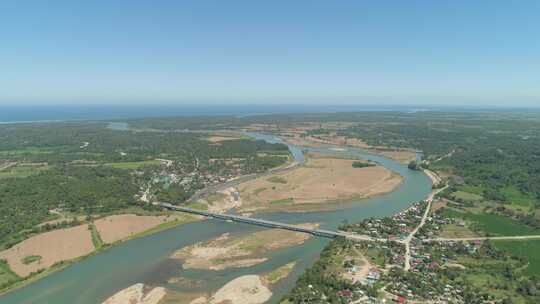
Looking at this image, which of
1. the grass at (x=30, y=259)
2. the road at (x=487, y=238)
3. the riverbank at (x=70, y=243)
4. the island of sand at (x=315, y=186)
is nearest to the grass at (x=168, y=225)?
the riverbank at (x=70, y=243)

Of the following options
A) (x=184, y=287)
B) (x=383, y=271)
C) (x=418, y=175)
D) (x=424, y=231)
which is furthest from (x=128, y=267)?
(x=418, y=175)

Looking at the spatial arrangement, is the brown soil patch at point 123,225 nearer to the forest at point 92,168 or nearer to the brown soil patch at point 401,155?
the forest at point 92,168

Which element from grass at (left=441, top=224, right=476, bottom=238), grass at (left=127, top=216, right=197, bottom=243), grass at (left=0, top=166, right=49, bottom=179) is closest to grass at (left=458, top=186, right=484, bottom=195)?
grass at (left=441, top=224, right=476, bottom=238)

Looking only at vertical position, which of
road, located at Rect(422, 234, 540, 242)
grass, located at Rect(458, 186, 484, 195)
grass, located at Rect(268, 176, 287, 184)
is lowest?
road, located at Rect(422, 234, 540, 242)

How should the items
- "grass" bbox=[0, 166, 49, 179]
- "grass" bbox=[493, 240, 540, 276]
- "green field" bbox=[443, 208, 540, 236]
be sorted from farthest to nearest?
1. "grass" bbox=[0, 166, 49, 179]
2. "green field" bbox=[443, 208, 540, 236]
3. "grass" bbox=[493, 240, 540, 276]

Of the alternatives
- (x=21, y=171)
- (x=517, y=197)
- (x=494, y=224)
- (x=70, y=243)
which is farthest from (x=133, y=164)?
(x=517, y=197)

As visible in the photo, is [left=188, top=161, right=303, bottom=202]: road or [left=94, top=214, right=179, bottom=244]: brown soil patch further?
[left=188, top=161, right=303, bottom=202]: road

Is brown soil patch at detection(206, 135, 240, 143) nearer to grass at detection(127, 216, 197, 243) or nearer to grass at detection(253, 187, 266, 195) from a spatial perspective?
grass at detection(253, 187, 266, 195)
